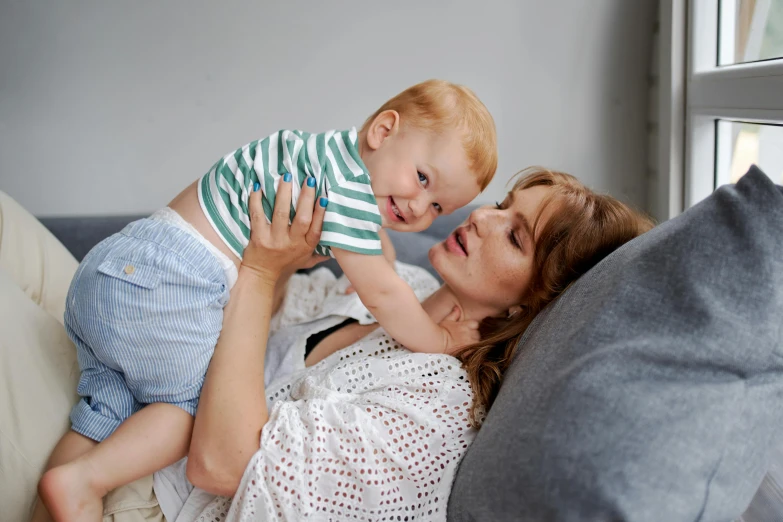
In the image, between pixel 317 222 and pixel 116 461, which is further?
pixel 317 222

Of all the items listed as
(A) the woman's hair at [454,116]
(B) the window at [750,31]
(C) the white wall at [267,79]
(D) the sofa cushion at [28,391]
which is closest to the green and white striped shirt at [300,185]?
(A) the woman's hair at [454,116]

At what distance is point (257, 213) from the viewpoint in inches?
51.3

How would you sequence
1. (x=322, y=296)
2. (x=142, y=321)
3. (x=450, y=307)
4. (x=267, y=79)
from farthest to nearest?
(x=267, y=79) < (x=322, y=296) < (x=450, y=307) < (x=142, y=321)

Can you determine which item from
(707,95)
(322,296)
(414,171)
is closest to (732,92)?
(707,95)

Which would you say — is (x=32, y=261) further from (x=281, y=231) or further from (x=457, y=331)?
(x=457, y=331)

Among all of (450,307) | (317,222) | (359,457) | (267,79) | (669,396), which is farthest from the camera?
(267,79)

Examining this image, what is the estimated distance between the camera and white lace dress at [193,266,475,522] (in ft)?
3.50

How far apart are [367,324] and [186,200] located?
54 cm

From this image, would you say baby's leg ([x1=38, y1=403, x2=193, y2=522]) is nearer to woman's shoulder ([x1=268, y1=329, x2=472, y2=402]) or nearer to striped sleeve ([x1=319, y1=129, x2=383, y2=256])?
woman's shoulder ([x1=268, y1=329, x2=472, y2=402])

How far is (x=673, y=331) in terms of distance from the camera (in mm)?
869

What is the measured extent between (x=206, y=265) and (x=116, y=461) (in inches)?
15.5

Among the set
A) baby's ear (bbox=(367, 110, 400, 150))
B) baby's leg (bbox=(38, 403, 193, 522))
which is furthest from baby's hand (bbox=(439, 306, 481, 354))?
baby's leg (bbox=(38, 403, 193, 522))

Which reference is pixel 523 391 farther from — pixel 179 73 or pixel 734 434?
pixel 179 73

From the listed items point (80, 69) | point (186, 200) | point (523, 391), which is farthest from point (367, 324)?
point (80, 69)
